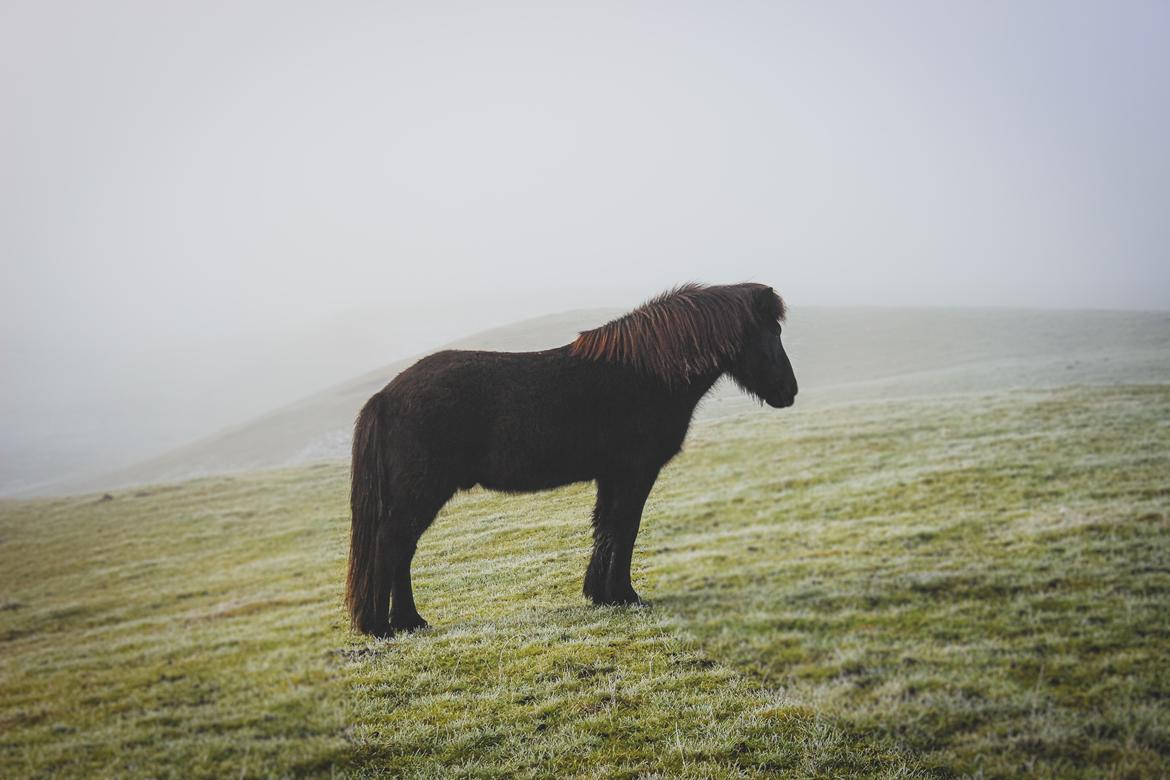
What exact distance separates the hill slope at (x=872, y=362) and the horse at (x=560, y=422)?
922mm

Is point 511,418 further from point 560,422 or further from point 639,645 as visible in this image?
point 639,645

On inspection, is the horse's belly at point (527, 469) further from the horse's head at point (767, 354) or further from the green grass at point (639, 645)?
the horse's head at point (767, 354)

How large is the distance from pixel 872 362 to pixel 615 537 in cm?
788

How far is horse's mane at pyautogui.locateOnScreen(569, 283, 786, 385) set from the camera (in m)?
4.82

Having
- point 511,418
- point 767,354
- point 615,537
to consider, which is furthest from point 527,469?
point 767,354

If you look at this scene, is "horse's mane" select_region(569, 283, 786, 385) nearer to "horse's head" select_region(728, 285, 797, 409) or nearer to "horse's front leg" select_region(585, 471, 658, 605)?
"horse's head" select_region(728, 285, 797, 409)

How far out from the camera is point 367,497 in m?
4.36

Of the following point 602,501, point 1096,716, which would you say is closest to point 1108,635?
point 1096,716

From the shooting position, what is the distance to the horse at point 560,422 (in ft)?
14.1

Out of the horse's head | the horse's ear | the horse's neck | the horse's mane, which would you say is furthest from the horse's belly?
the horse's ear

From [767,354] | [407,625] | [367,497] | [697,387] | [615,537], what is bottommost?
[407,625]

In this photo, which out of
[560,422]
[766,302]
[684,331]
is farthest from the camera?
[766,302]

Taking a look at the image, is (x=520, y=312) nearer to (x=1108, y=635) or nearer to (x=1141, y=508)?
(x=1108, y=635)

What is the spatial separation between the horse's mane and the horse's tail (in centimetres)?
160
